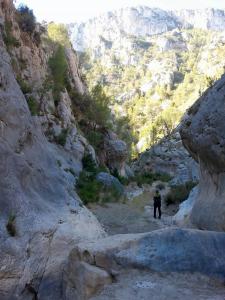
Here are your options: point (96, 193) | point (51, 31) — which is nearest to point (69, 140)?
point (96, 193)

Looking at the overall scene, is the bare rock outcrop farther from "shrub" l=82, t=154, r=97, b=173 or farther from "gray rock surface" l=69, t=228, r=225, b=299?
"gray rock surface" l=69, t=228, r=225, b=299

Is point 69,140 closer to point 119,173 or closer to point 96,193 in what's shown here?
point 96,193

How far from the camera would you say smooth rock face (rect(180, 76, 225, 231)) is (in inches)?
402

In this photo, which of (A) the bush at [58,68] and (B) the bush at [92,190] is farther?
(A) the bush at [58,68]

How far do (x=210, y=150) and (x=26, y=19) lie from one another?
82.5ft

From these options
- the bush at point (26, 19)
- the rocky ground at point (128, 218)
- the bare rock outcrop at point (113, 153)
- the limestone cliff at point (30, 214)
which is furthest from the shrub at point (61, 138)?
the bare rock outcrop at point (113, 153)

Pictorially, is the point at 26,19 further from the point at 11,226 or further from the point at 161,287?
the point at 161,287

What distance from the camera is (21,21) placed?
31.6 metres


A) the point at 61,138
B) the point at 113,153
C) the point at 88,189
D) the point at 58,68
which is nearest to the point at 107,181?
the point at 61,138

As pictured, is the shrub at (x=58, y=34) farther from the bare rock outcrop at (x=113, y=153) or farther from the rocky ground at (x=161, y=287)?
the rocky ground at (x=161, y=287)

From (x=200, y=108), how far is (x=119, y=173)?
32014 mm

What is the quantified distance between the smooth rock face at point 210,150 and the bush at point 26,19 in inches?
911

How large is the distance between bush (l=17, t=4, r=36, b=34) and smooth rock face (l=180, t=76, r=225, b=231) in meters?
23.1

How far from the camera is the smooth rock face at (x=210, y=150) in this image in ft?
33.5
